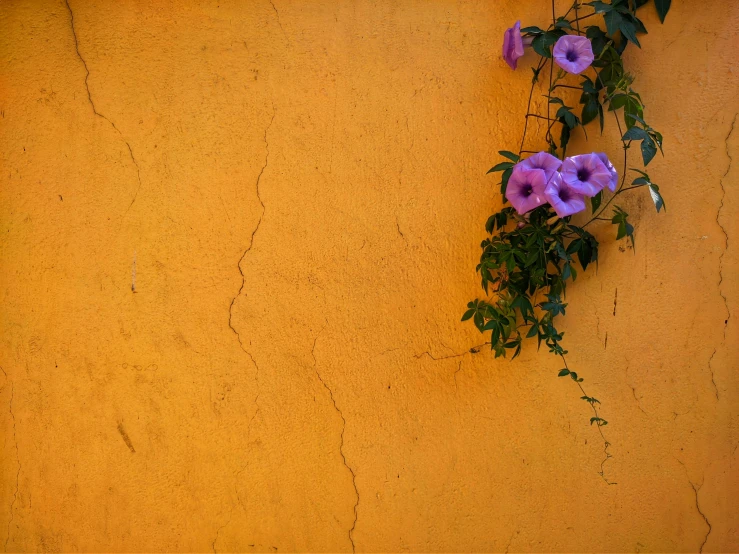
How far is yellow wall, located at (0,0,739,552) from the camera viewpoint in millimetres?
1418

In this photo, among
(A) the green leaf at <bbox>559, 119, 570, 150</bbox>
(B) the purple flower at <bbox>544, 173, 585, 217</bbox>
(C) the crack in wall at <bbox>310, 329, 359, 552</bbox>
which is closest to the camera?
(B) the purple flower at <bbox>544, 173, 585, 217</bbox>

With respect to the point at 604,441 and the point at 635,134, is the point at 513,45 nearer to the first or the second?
the point at 635,134

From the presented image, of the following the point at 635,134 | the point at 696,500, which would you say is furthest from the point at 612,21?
the point at 696,500

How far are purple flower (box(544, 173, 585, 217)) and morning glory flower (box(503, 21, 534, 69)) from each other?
0.96 feet

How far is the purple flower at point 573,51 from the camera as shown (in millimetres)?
1266

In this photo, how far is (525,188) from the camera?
129cm

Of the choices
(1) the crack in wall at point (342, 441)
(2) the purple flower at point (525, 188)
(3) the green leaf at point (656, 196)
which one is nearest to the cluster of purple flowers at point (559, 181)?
(2) the purple flower at point (525, 188)

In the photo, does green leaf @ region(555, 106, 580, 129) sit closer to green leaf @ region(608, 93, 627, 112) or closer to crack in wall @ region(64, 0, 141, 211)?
green leaf @ region(608, 93, 627, 112)

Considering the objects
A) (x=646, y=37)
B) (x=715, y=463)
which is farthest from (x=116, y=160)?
(x=715, y=463)

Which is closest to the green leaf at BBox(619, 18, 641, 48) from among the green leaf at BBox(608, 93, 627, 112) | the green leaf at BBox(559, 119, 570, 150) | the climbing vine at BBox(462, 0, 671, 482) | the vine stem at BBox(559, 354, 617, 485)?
the climbing vine at BBox(462, 0, 671, 482)

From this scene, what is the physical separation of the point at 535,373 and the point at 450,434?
0.25 m

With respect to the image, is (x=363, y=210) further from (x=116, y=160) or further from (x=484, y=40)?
(x=116, y=160)

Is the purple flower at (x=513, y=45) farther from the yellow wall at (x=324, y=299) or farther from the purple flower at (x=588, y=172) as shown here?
the purple flower at (x=588, y=172)

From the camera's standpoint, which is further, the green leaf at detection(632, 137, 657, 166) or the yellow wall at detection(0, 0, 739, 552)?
the yellow wall at detection(0, 0, 739, 552)
